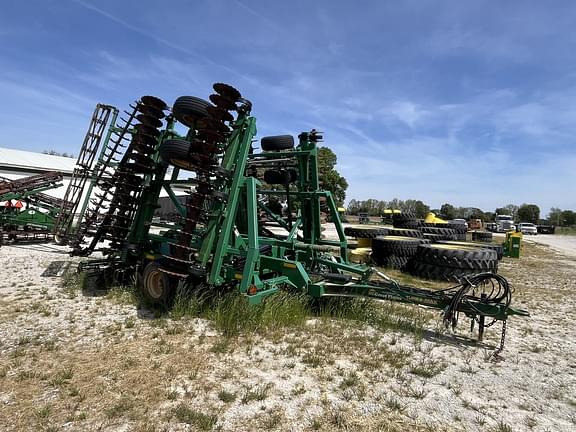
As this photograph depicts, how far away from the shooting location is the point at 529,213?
73750 mm

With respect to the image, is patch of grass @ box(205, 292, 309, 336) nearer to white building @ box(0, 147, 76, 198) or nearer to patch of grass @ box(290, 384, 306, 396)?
patch of grass @ box(290, 384, 306, 396)

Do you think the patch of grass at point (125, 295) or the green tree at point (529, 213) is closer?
the patch of grass at point (125, 295)

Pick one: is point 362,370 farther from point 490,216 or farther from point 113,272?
point 490,216

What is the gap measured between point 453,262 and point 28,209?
13810 millimetres

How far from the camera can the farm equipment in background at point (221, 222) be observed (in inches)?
213

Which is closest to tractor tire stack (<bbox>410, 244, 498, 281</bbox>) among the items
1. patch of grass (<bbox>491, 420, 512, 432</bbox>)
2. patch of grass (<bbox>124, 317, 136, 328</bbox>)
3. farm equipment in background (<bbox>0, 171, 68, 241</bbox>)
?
patch of grass (<bbox>491, 420, 512, 432</bbox>)

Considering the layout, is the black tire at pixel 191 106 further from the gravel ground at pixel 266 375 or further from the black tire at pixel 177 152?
the gravel ground at pixel 266 375

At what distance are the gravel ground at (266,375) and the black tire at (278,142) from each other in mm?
3526

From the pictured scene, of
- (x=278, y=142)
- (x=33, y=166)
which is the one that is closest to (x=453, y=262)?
(x=278, y=142)

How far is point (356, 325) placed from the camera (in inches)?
220

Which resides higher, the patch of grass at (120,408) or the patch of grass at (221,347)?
the patch of grass at (221,347)

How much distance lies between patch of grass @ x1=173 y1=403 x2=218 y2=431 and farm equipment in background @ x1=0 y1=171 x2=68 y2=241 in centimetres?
1174

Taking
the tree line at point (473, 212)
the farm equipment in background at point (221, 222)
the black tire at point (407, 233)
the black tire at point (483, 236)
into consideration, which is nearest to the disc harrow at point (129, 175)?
the farm equipment in background at point (221, 222)

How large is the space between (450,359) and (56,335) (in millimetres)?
4765
